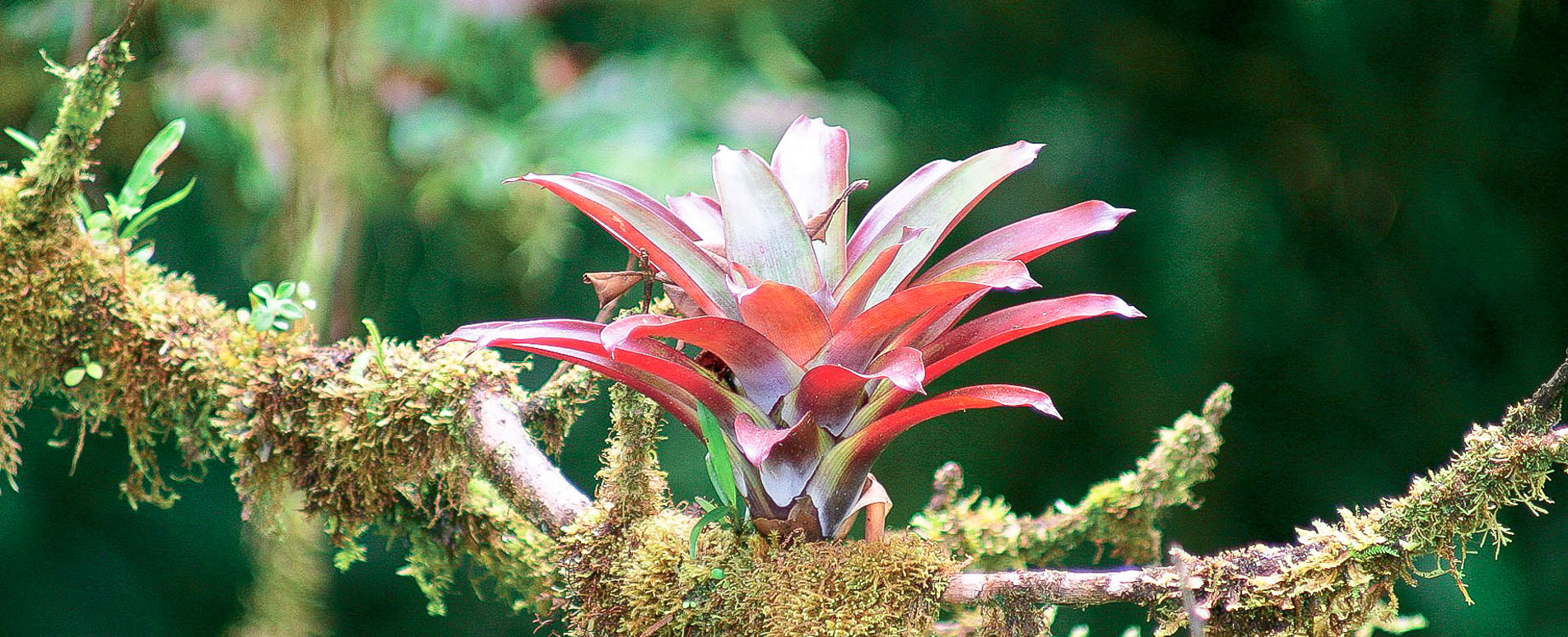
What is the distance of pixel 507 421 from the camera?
0.83 metres

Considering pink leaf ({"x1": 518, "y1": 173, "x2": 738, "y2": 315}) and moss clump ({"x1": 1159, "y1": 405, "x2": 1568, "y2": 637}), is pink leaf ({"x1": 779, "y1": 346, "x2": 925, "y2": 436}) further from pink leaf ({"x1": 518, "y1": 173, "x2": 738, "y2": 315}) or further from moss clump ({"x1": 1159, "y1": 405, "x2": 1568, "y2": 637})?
moss clump ({"x1": 1159, "y1": 405, "x2": 1568, "y2": 637})

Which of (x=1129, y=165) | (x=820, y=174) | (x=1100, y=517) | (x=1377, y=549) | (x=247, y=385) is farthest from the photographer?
(x=1129, y=165)

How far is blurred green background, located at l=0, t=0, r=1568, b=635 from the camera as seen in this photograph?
1.80m

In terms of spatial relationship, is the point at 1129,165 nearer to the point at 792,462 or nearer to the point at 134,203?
the point at 792,462

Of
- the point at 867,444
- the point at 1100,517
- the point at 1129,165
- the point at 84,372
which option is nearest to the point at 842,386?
the point at 867,444

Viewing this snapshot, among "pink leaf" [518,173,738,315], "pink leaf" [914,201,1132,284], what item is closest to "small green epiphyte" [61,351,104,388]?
"pink leaf" [518,173,738,315]

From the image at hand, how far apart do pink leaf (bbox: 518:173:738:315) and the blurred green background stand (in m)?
0.98

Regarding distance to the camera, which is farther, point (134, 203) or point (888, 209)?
point (134, 203)

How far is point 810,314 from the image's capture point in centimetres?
61

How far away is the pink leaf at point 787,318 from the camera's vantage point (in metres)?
0.58

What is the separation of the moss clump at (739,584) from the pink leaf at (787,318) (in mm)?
135

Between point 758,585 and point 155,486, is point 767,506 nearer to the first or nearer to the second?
point 758,585

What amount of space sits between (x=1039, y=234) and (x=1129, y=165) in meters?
1.37

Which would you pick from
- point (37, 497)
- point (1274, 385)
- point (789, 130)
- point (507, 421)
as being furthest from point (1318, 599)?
point (37, 497)
